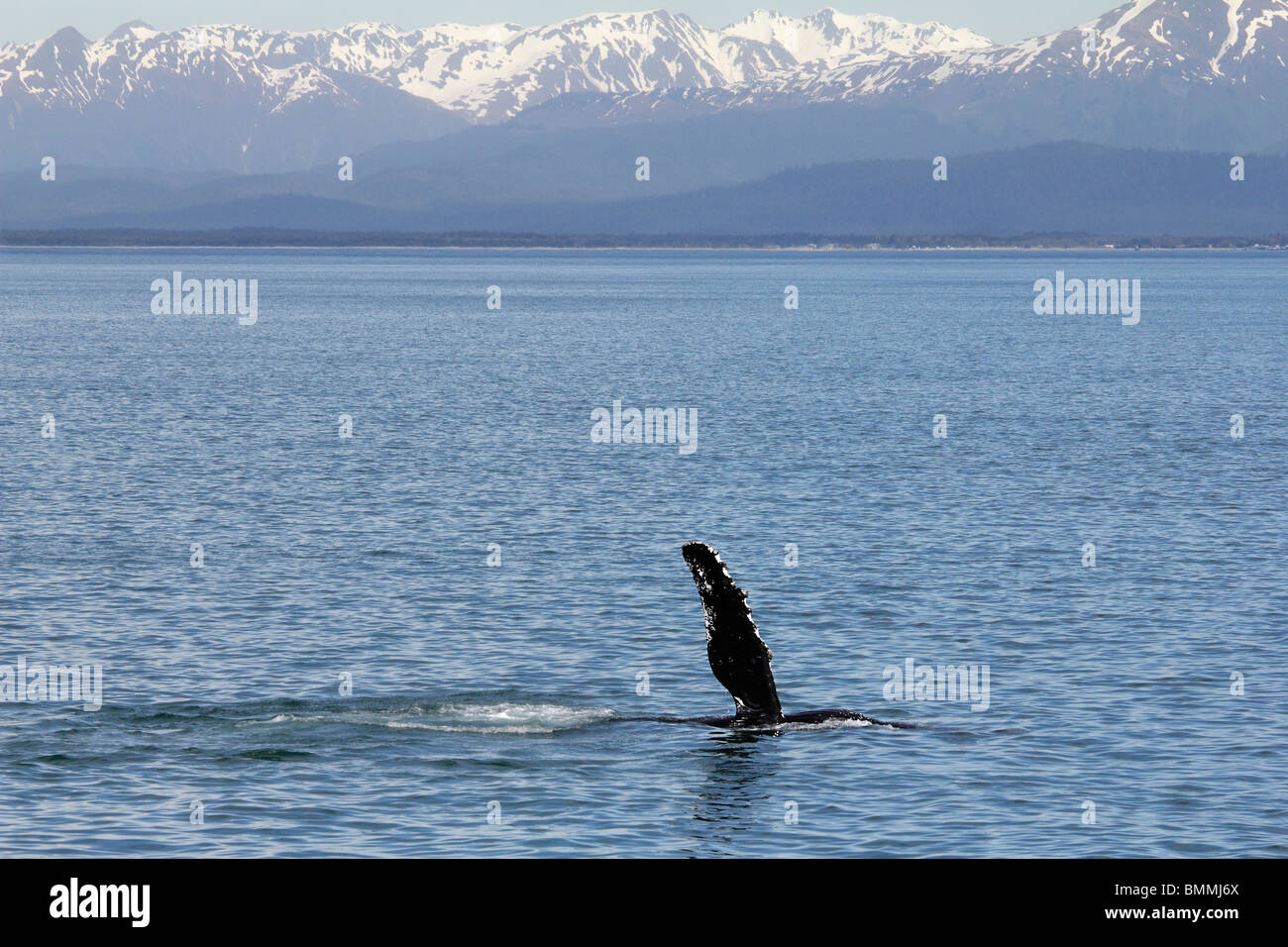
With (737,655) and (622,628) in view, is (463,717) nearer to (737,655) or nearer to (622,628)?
(737,655)

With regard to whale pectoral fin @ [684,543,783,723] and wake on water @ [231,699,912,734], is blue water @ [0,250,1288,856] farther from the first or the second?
whale pectoral fin @ [684,543,783,723]

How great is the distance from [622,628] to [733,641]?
1098cm

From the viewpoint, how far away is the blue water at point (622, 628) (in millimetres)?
22391

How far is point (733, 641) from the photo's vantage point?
2442 centimetres

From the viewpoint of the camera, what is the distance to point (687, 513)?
5175 centimetres

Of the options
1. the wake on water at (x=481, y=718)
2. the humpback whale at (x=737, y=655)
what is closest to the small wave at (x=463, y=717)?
the wake on water at (x=481, y=718)

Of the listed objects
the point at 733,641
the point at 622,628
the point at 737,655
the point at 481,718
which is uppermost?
the point at 733,641

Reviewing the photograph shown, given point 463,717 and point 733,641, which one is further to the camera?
point 463,717

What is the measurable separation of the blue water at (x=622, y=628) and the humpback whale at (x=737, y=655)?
0.45 meters

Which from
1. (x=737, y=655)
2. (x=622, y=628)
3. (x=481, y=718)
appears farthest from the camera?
(x=622, y=628)

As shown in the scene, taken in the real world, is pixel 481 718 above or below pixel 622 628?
below

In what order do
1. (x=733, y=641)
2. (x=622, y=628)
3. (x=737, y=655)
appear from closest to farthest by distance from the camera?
(x=733, y=641), (x=737, y=655), (x=622, y=628)

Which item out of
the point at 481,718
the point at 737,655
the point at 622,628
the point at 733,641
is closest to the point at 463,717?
the point at 481,718
